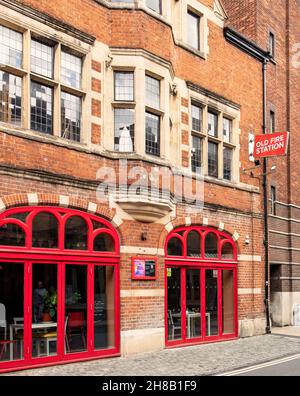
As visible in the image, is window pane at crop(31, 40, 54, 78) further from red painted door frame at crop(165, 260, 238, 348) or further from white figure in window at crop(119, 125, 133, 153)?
red painted door frame at crop(165, 260, 238, 348)

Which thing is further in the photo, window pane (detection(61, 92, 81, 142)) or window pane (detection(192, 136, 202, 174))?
window pane (detection(192, 136, 202, 174))

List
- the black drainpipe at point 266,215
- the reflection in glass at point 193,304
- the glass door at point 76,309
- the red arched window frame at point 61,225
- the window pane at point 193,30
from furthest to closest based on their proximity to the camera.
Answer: the black drainpipe at point 266,215
the window pane at point 193,30
the reflection in glass at point 193,304
the glass door at point 76,309
the red arched window frame at point 61,225

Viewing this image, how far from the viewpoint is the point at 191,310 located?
1595 centimetres

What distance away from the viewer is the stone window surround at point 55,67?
11.8 meters

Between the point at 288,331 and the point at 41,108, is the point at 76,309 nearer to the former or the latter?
the point at 41,108


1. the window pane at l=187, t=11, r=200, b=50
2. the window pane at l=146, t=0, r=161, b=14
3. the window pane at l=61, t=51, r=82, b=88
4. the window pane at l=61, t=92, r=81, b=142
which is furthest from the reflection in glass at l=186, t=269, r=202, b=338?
the window pane at l=146, t=0, r=161, b=14

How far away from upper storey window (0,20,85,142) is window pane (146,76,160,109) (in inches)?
73.0

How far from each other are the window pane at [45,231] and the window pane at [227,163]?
7.39 m

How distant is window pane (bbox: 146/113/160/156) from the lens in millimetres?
14391

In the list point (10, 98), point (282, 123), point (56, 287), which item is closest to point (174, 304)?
point (56, 287)

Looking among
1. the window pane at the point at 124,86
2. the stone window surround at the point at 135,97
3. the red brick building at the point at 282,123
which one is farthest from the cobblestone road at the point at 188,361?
the window pane at the point at 124,86

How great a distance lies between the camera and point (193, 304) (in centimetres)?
1598

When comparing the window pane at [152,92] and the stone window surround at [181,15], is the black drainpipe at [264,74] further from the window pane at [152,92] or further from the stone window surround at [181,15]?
the window pane at [152,92]

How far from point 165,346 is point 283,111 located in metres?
11.3
